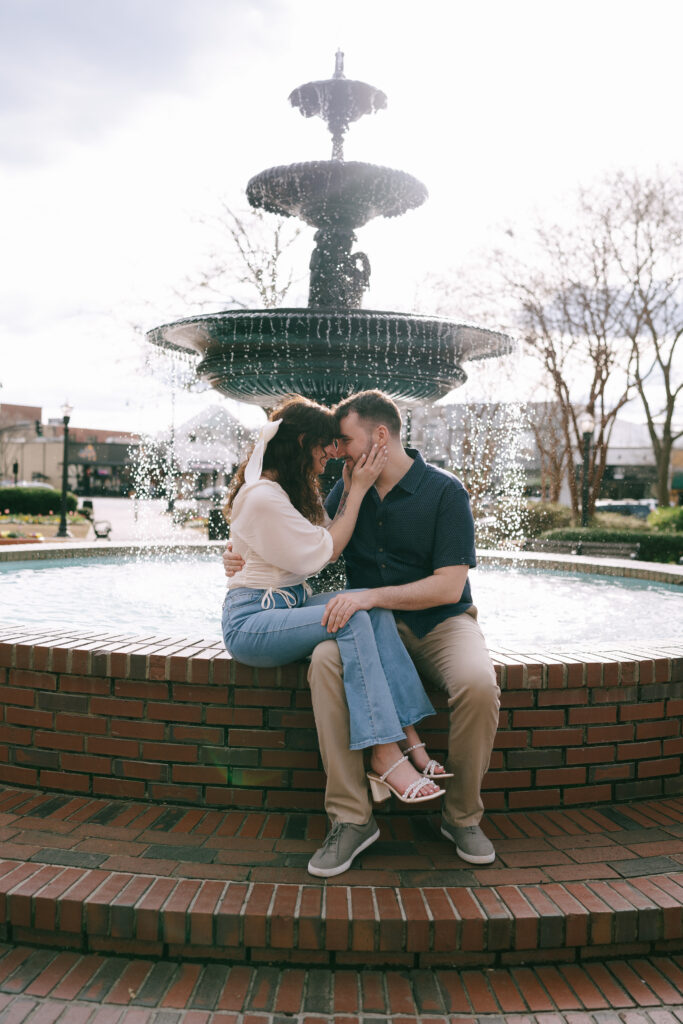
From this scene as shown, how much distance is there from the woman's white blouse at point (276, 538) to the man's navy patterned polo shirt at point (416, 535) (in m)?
0.30

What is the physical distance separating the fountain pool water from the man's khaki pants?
0.80 metres

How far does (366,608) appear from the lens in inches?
102

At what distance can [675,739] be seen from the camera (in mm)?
2955

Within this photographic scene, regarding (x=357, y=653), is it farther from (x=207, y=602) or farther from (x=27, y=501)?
(x=27, y=501)

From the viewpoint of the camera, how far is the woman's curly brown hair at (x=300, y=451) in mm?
2959

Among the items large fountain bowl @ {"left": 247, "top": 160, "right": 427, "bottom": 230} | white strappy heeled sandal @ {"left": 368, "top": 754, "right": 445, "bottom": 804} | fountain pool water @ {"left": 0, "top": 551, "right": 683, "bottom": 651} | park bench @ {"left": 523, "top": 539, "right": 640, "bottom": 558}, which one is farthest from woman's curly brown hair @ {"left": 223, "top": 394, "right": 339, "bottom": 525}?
park bench @ {"left": 523, "top": 539, "right": 640, "bottom": 558}

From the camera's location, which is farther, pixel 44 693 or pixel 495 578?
pixel 495 578

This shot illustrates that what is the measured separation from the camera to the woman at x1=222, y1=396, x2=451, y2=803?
243 cm

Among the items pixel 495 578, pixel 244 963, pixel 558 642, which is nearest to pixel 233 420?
pixel 495 578

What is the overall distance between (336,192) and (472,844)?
4840mm

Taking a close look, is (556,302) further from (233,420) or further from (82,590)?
(82,590)

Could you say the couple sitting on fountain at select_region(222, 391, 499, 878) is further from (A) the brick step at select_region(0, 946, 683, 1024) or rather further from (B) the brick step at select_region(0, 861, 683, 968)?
(A) the brick step at select_region(0, 946, 683, 1024)

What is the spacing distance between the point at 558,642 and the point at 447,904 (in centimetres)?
247

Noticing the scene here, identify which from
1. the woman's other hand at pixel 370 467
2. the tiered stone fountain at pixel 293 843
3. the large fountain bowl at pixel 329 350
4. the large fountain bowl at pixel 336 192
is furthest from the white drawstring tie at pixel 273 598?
the large fountain bowl at pixel 336 192
